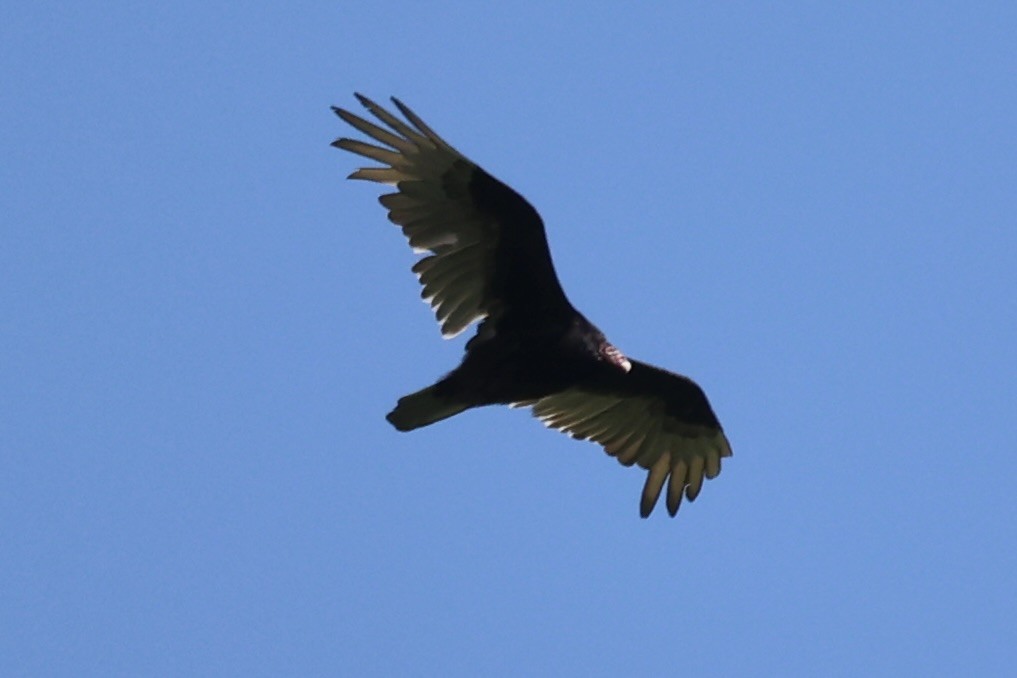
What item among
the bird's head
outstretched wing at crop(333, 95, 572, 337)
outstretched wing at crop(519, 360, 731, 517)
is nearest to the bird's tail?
outstretched wing at crop(333, 95, 572, 337)

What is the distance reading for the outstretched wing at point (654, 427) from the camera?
11617 mm

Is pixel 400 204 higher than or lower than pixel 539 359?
higher

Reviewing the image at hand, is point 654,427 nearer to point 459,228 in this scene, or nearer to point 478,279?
point 478,279

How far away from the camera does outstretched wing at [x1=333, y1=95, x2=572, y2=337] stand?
10461 mm

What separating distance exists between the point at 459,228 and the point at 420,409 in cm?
107

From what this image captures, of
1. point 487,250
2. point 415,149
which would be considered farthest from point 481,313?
point 415,149

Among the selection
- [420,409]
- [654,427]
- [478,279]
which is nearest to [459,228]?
[478,279]

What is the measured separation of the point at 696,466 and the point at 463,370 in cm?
205

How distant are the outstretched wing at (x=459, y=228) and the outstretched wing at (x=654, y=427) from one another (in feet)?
3.64

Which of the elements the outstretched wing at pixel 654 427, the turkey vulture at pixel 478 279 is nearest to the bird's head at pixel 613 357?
the turkey vulture at pixel 478 279

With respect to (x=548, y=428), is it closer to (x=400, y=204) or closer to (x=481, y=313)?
(x=481, y=313)

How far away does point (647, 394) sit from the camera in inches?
459

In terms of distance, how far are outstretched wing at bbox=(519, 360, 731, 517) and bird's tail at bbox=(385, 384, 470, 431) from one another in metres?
1.17

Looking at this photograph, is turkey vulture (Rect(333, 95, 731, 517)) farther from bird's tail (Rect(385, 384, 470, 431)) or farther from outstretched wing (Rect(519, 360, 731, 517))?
outstretched wing (Rect(519, 360, 731, 517))
